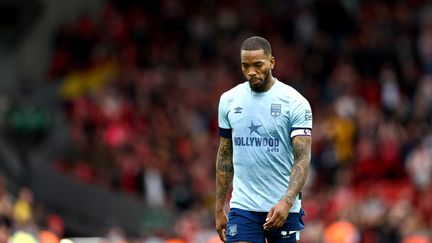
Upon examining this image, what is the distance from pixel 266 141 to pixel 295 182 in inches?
16.0

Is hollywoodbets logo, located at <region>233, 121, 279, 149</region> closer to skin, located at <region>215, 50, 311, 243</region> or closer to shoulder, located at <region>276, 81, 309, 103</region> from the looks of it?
skin, located at <region>215, 50, 311, 243</region>

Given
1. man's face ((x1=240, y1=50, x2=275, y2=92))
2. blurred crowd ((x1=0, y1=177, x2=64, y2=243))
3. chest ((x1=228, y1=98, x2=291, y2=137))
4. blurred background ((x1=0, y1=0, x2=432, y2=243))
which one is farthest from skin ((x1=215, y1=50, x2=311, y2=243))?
blurred background ((x1=0, y1=0, x2=432, y2=243))

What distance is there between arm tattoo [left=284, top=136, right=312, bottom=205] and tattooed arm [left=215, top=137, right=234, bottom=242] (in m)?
0.58

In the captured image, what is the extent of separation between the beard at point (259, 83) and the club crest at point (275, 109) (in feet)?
0.50

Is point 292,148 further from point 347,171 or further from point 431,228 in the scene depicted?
point 347,171

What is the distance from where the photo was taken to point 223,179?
9.29 meters

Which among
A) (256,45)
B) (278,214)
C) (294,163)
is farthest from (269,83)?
(278,214)

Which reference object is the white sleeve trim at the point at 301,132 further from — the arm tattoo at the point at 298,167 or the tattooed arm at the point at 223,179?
the tattooed arm at the point at 223,179

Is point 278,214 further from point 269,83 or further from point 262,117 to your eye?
point 269,83

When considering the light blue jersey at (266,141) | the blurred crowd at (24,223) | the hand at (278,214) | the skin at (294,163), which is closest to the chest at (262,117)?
the light blue jersey at (266,141)

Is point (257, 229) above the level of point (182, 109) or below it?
below

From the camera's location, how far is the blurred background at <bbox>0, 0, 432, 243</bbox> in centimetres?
2078

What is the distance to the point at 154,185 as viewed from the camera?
76.6 ft

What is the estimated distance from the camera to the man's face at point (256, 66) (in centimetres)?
888
